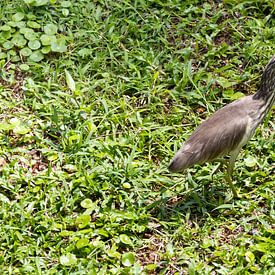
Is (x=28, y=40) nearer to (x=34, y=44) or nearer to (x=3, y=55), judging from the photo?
(x=34, y=44)

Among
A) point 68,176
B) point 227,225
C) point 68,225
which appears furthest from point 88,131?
point 227,225

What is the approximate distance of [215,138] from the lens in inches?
216

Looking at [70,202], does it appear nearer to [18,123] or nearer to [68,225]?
[68,225]

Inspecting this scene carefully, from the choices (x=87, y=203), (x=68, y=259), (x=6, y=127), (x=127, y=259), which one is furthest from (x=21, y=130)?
(x=127, y=259)

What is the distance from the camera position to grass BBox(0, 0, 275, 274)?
5.37 metres

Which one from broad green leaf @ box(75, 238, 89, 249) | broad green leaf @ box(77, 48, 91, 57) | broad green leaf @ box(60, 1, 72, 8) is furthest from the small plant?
broad green leaf @ box(75, 238, 89, 249)

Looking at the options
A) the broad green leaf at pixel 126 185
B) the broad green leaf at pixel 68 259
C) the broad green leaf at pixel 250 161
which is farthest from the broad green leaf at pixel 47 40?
the broad green leaf at pixel 68 259

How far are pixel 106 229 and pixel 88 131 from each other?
109cm

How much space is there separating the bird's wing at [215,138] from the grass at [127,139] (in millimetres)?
432

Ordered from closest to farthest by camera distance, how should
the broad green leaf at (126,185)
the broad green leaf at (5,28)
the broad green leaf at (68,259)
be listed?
the broad green leaf at (68,259), the broad green leaf at (126,185), the broad green leaf at (5,28)

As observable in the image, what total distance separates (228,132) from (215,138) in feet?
0.36

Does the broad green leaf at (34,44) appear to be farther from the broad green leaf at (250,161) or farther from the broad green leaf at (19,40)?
the broad green leaf at (250,161)

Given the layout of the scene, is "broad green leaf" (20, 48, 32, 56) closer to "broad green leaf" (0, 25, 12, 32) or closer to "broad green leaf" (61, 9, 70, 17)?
"broad green leaf" (0, 25, 12, 32)

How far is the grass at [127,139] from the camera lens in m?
5.37
